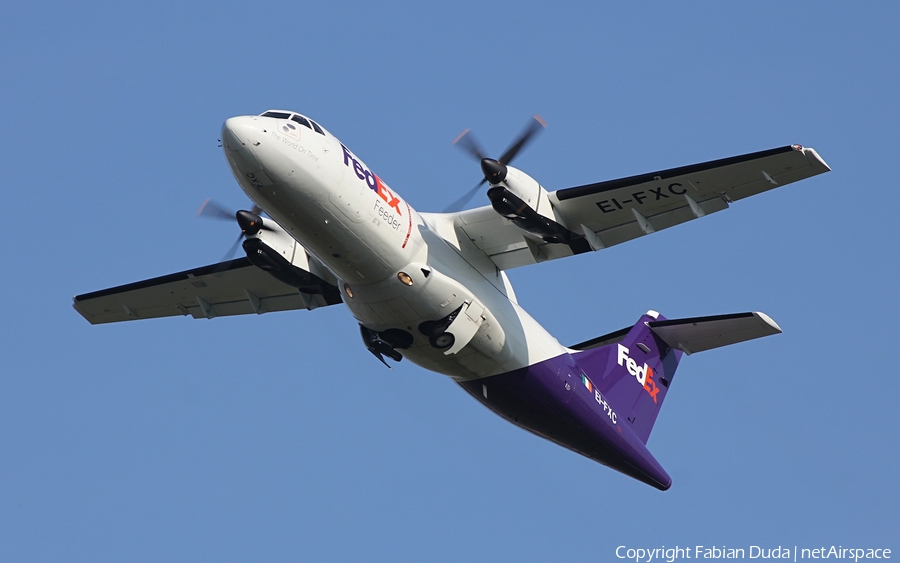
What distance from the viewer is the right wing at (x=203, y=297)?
19922 millimetres

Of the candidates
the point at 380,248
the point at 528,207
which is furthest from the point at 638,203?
the point at 380,248

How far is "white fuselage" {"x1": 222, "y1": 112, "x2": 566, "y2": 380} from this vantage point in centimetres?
1515

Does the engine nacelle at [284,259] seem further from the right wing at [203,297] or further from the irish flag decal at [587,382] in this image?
the irish flag decal at [587,382]

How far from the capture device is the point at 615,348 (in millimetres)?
21312

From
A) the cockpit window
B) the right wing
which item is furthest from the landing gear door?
the cockpit window

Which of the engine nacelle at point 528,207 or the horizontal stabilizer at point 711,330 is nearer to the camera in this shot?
the engine nacelle at point 528,207

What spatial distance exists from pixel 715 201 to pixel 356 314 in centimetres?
623

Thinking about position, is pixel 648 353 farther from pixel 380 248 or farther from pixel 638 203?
pixel 380 248

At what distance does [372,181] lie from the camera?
1639cm

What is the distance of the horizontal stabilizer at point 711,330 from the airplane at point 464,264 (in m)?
0.03

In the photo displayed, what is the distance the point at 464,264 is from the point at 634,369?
18.1 feet

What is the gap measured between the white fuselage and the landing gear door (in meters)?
0.03

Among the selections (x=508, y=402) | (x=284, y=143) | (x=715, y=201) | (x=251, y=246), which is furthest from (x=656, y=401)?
(x=284, y=143)

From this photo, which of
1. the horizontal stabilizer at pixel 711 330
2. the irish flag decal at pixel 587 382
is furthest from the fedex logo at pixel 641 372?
the irish flag decal at pixel 587 382
